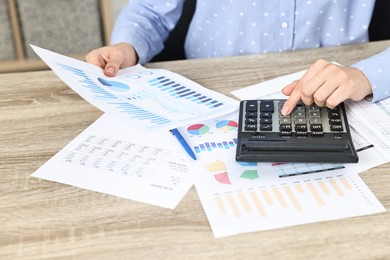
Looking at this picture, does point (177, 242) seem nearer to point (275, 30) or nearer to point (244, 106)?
point (244, 106)

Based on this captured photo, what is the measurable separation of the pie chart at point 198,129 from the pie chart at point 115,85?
14 centimetres

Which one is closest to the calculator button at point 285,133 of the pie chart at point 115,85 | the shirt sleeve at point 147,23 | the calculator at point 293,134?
the calculator at point 293,134

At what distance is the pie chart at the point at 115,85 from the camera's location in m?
0.89

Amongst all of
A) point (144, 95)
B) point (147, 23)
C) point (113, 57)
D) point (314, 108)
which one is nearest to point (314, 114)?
point (314, 108)

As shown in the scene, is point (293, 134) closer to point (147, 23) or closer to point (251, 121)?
point (251, 121)

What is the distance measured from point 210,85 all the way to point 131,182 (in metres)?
0.32

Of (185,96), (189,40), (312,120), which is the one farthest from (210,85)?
(189,40)

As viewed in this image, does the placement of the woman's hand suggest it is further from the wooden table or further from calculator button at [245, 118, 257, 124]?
the wooden table

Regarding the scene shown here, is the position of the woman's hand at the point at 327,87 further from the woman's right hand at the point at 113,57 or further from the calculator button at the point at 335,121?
the woman's right hand at the point at 113,57

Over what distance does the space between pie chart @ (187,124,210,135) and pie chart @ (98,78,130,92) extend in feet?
0.45

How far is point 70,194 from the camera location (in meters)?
0.70

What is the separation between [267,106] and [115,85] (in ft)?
0.82

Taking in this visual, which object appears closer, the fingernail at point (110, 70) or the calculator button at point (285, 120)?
the calculator button at point (285, 120)

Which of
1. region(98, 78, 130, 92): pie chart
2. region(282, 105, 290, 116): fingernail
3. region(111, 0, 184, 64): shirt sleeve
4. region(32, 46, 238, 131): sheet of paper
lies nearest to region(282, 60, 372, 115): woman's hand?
region(282, 105, 290, 116): fingernail
